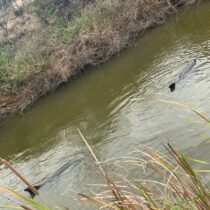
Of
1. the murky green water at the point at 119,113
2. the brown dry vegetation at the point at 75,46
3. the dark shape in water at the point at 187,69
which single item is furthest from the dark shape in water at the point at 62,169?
the brown dry vegetation at the point at 75,46

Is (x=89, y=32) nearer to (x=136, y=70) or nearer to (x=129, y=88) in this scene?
(x=136, y=70)

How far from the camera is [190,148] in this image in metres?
7.50

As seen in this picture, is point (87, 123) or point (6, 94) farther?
point (6, 94)

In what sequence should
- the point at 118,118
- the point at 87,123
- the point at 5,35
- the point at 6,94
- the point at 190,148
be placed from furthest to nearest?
the point at 5,35 < the point at 6,94 < the point at 87,123 < the point at 118,118 < the point at 190,148

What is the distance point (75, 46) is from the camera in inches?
714

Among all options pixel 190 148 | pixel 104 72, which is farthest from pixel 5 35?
pixel 190 148

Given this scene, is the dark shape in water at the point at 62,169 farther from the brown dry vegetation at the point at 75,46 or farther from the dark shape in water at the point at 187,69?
the brown dry vegetation at the point at 75,46

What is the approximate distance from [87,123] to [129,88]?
5.59ft

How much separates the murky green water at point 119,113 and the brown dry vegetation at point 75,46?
0.60m

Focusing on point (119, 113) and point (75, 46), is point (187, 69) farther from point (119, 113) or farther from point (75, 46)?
point (75, 46)

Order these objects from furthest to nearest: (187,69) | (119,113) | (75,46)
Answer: (75,46) → (119,113) → (187,69)

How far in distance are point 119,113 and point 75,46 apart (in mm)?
7951

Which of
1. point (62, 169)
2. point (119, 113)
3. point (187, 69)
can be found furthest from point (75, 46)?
point (62, 169)

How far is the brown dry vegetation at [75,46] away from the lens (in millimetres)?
16953
